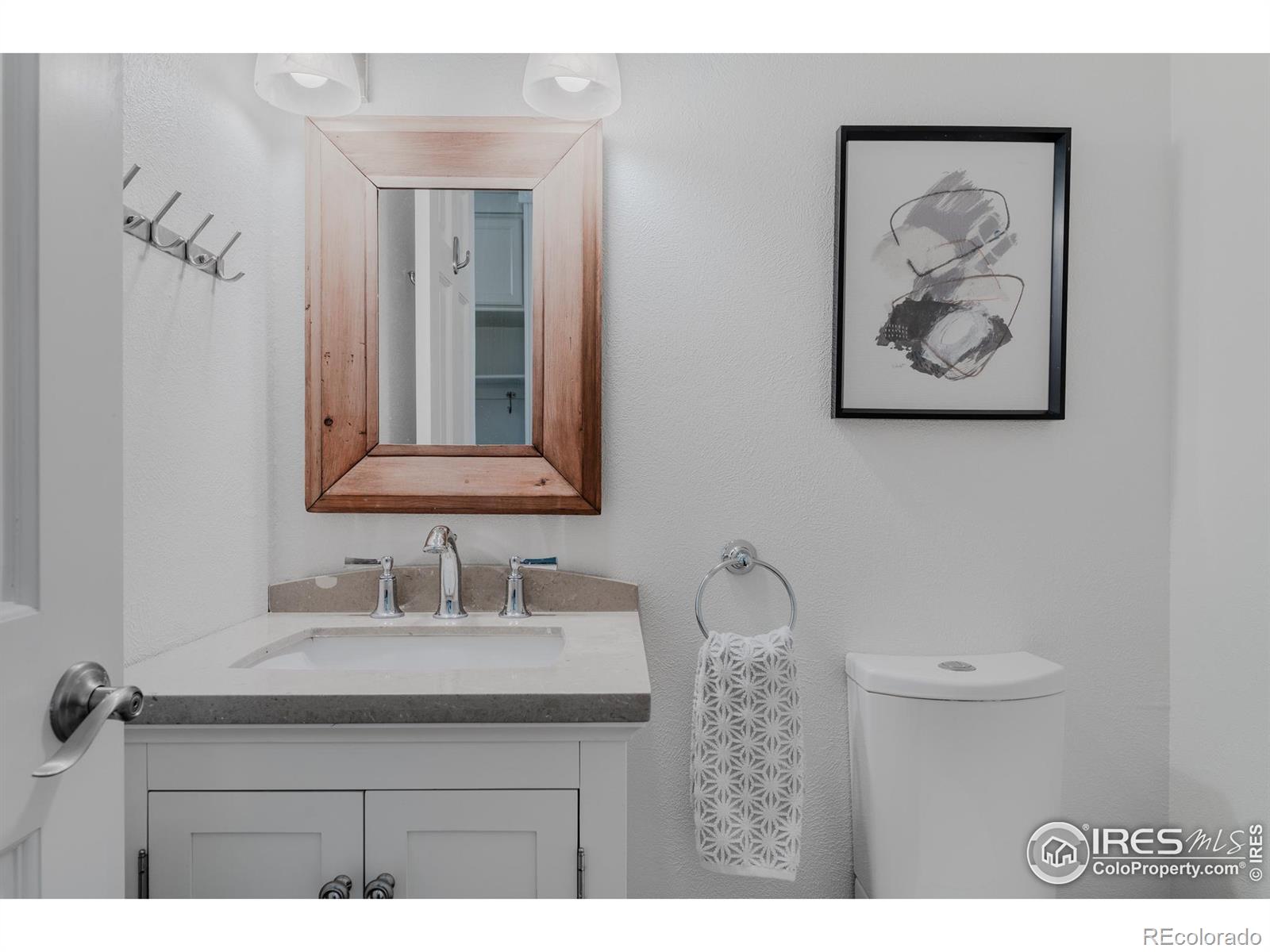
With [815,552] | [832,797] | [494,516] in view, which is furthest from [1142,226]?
[494,516]

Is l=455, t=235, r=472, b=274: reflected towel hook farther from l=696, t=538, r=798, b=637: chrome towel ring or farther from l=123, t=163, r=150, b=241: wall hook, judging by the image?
l=696, t=538, r=798, b=637: chrome towel ring

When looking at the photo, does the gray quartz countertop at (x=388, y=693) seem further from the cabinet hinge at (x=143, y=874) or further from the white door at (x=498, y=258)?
the white door at (x=498, y=258)

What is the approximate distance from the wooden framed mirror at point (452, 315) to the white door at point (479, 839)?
0.57 m

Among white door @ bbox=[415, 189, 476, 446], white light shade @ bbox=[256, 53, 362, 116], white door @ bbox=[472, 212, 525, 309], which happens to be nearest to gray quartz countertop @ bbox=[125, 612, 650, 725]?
white door @ bbox=[415, 189, 476, 446]

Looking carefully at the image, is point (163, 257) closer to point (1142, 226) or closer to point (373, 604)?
point (373, 604)

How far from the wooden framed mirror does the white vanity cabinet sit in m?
0.54

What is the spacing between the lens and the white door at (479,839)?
872 millimetres

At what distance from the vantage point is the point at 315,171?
4.41 ft

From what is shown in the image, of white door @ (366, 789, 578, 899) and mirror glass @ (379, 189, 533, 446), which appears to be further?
mirror glass @ (379, 189, 533, 446)

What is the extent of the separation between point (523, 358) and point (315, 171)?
479mm

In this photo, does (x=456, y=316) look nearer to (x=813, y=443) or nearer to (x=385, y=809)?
(x=813, y=443)

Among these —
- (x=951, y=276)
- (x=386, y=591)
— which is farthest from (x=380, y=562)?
(x=951, y=276)

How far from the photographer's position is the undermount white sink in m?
1.24
